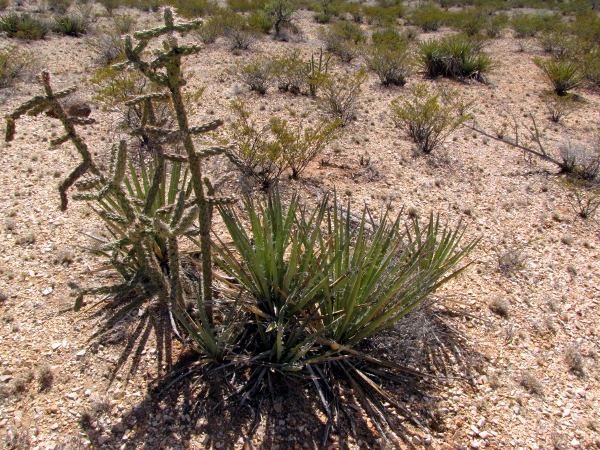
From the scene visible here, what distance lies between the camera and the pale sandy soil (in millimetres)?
2516

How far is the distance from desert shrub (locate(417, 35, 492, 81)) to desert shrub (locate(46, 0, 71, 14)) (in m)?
12.7

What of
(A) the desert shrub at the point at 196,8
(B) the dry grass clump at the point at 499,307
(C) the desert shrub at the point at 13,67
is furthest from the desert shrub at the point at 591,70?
(C) the desert shrub at the point at 13,67

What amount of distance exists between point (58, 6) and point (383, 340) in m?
17.3

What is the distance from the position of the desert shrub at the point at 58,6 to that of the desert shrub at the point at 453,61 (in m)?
12.7

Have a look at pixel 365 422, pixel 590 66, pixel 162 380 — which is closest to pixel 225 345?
pixel 162 380

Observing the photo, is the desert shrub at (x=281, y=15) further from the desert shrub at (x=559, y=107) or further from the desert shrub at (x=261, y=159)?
the desert shrub at (x=261, y=159)

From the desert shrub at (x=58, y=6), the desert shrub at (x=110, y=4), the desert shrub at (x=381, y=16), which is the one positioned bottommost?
the desert shrub at (x=58, y=6)

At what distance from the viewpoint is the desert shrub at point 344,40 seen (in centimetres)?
1197

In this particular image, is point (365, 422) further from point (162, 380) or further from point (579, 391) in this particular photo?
point (579, 391)

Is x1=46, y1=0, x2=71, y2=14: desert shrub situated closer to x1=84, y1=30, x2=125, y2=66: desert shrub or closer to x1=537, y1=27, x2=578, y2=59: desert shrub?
x1=84, y1=30, x2=125, y2=66: desert shrub

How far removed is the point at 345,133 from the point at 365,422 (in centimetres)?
549

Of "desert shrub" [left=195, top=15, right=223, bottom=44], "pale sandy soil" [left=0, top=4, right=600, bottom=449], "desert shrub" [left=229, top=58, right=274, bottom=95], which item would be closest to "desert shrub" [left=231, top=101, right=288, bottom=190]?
"pale sandy soil" [left=0, top=4, right=600, bottom=449]

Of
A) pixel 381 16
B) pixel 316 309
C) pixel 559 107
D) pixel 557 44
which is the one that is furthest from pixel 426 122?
pixel 381 16

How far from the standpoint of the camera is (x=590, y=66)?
10375 millimetres
